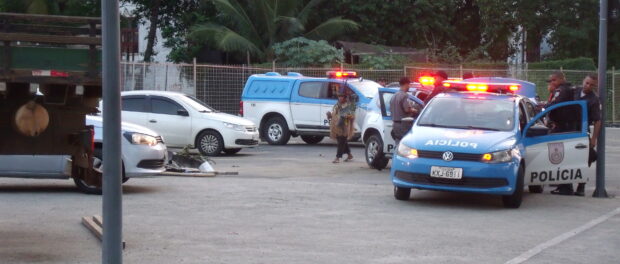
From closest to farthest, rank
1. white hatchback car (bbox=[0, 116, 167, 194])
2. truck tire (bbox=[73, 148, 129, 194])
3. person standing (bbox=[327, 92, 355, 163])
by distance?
white hatchback car (bbox=[0, 116, 167, 194])
truck tire (bbox=[73, 148, 129, 194])
person standing (bbox=[327, 92, 355, 163])

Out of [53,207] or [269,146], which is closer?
[53,207]

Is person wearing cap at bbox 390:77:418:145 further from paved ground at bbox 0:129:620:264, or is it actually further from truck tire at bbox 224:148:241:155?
truck tire at bbox 224:148:241:155

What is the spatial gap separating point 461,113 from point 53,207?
5.82 metres

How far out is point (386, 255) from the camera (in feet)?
31.2

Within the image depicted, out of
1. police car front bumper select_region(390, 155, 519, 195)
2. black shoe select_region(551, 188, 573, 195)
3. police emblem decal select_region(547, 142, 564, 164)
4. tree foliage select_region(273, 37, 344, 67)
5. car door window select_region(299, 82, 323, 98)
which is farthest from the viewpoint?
tree foliage select_region(273, 37, 344, 67)

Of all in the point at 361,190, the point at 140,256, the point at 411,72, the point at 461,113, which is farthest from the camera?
the point at 411,72

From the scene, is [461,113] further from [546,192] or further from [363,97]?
[363,97]

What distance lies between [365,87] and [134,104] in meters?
6.17

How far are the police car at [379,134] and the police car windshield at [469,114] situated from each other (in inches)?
126

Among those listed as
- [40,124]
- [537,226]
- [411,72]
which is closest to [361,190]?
[537,226]

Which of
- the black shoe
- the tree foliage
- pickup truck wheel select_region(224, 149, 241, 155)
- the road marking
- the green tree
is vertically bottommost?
the road marking

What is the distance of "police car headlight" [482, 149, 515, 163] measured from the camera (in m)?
12.8

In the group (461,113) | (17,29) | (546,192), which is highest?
(17,29)

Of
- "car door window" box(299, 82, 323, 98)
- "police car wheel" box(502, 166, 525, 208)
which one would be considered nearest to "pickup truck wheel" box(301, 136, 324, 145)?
"car door window" box(299, 82, 323, 98)
